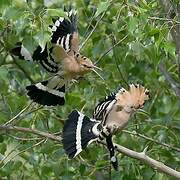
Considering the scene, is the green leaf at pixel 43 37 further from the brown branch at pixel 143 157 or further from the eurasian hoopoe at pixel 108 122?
the brown branch at pixel 143 157

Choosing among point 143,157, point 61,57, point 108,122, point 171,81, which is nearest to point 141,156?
point 143,157

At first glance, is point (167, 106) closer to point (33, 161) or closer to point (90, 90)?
point (90, 90)

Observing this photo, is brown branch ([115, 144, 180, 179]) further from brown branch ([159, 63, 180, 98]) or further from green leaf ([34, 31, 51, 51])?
brown branch ([159, 63, 180, 98])

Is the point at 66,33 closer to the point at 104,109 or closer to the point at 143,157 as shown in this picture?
the point at 104,109

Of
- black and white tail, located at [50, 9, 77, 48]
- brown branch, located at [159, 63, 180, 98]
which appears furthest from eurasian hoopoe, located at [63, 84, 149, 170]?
brown branch, located at [159, 63, 180, 98]

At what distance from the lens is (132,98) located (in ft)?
8.97

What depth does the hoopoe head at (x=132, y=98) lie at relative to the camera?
8.95 feet

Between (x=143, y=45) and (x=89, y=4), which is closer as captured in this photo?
(x=143, y=45)

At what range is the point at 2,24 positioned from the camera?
283 cm

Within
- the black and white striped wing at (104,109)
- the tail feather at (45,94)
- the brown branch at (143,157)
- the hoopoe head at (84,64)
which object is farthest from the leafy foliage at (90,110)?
the brown branch at (143,157)

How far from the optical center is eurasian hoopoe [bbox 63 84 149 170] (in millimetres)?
2748

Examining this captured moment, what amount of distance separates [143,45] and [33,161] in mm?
892

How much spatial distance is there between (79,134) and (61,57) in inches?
16.2

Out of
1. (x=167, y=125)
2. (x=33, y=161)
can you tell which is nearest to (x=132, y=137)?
(x=167, y=125)
